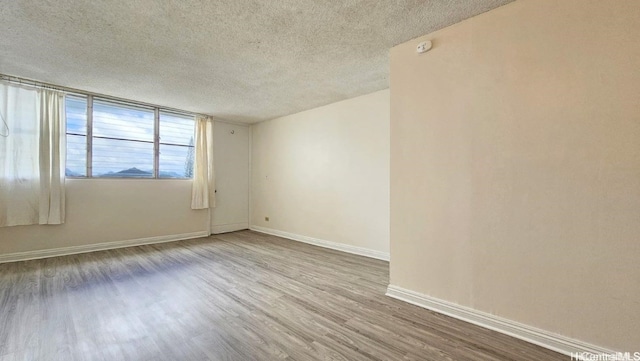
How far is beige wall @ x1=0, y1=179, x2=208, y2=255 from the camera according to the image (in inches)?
145

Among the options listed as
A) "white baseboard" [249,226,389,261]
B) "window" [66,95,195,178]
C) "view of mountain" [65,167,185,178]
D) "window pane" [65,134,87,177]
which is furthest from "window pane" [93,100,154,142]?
"white baseboard" [249,226,389,261]

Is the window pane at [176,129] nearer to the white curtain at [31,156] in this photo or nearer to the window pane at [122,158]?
the window pane at [122,158]

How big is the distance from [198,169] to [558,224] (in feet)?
18.3

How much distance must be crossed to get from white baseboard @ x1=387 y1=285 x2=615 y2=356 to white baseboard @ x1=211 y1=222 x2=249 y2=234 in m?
4.46

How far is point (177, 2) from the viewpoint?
193 cm

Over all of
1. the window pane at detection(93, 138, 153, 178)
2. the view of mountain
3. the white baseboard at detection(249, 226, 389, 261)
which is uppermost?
the window pane at detection(93, 138, 153, 178)

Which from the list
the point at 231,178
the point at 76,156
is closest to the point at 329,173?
the point at 231,178

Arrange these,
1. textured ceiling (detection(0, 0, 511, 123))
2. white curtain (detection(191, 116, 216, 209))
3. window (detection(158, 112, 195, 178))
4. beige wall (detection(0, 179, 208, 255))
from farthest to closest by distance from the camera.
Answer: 1. white curtain (detection(191, 116, 216, 209))
2. window (detection(158, 112, 195, 178))
3. beige wall (detection(0, 179, 208, 255))
4. textured ceiling (detection(0, 0, 511, 123))

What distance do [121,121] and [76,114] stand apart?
1.89 ft

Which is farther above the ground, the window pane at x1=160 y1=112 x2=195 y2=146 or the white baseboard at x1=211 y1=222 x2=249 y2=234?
the window pane at x1=160 y1=112 x2=195 y2=146

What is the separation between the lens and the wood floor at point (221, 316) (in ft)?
5.49

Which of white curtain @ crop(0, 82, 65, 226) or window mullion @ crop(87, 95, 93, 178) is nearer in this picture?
white curtain @ crop(0, 82, 65, 226)

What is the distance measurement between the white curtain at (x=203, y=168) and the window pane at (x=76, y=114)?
1743mm

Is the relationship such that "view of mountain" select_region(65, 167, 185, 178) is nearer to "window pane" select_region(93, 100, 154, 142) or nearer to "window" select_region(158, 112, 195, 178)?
"window" select_region(158, 112, 195, 178)
